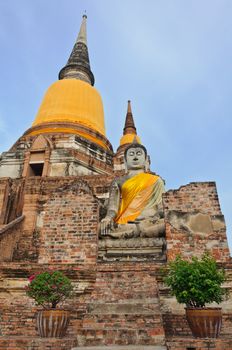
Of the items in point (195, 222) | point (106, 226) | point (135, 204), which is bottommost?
point (195, 222)

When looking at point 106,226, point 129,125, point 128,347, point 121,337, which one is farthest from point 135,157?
point 129,125

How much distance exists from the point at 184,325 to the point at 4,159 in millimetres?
14303

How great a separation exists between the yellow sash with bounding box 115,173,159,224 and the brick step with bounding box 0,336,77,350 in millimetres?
3826

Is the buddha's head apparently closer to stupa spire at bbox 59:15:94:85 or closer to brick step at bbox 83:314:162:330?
brick step at bbox 83:314:162:330

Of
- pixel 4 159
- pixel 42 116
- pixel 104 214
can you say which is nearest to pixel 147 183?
pixel 104 214

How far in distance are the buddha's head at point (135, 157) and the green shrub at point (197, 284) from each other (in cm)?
508

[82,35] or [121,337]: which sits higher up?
[82,35]

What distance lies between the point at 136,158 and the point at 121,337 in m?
5.96

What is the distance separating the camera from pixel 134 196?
8109 mm

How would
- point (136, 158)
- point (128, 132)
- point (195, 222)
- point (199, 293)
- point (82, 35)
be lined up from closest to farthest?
point (199, 293) < point (195, 222) < point (136, 158) < point (128, 132) < point (82, 35)

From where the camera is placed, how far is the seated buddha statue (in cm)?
680

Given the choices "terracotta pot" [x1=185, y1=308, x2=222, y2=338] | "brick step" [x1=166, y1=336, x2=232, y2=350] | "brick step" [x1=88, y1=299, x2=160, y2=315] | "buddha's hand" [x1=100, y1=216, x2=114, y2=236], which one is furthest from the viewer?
"buddha's hand" [x1=100, y1=216, x2=114, y2=236]

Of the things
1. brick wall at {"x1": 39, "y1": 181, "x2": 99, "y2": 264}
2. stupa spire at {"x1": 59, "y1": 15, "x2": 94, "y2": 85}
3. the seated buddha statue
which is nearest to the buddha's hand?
the seated buddha statue

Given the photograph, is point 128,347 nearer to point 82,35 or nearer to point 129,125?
point 129,125
